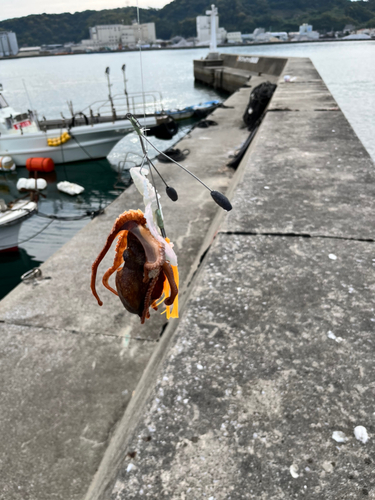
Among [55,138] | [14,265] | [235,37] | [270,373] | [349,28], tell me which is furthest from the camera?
[349,28]

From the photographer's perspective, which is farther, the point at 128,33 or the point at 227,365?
the point at 227,365

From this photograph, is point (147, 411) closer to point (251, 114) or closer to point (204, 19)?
point (251, 114)

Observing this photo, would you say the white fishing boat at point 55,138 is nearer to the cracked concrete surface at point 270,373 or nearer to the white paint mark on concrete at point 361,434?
the cracked concrete surface at point 270,373

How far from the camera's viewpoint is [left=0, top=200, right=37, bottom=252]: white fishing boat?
868 cm

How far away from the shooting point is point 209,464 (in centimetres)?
157

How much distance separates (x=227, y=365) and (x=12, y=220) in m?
8.13

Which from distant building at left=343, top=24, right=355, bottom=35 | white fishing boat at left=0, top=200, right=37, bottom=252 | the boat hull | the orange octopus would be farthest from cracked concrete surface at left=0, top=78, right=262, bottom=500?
distant building at left=343, top=24, right=355, bottom=35

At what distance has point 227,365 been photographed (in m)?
2.03

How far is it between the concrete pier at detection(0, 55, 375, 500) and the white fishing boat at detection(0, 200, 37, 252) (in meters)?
4.37

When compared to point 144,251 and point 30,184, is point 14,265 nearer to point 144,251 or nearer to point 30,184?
point 30,184

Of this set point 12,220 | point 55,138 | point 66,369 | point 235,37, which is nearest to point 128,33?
point 66,369

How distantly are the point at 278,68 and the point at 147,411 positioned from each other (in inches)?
973

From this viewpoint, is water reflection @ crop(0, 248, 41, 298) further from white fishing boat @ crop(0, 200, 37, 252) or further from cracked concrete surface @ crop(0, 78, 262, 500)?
cracked concrete surface @ crop(0, 78, 262, 500)

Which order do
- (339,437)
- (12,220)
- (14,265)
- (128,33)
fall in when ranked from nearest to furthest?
(339,437), (128,33), (12,220), (14,265)
